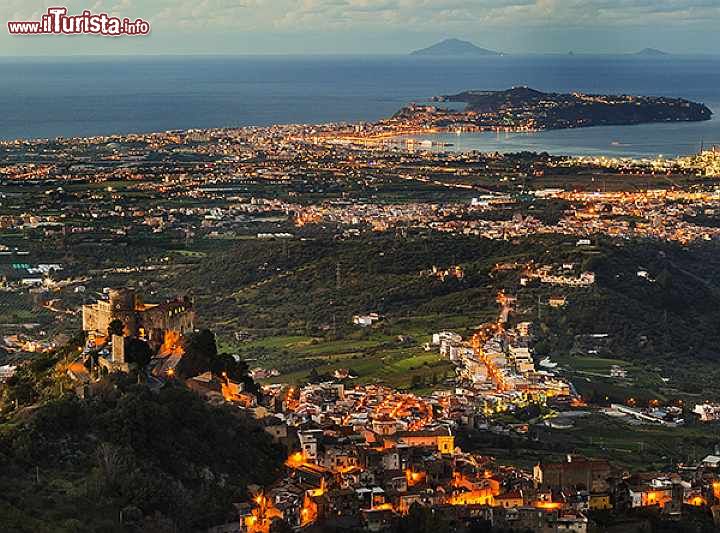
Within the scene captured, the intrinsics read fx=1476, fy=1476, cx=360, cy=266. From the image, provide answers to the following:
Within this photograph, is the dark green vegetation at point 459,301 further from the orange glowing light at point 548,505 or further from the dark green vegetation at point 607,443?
the orange glowing light at point 548,505

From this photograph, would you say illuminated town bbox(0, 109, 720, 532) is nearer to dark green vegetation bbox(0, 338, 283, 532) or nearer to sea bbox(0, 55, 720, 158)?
dark green vegetation bbox(0, 338, 283, 532)

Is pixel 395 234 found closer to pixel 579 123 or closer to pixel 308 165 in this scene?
pixel 308 165

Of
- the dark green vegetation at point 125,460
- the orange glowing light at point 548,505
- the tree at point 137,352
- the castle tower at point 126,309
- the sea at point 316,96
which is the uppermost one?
the castle tower at point 126,309

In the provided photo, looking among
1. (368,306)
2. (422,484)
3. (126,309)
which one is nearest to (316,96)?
(368,306)

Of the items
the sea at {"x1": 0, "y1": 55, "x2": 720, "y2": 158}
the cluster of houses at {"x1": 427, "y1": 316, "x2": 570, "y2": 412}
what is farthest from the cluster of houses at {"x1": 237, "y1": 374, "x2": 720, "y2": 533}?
the sea at {"x1": 0, "y1": 55, "x2": 720, "y2": 158}

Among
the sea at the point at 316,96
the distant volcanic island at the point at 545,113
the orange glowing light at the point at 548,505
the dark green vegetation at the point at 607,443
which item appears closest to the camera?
the orange glowing light at the point at 548,505

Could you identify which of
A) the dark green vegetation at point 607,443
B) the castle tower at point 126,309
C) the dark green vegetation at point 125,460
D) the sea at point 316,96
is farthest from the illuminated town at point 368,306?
the sea at point 316,96
